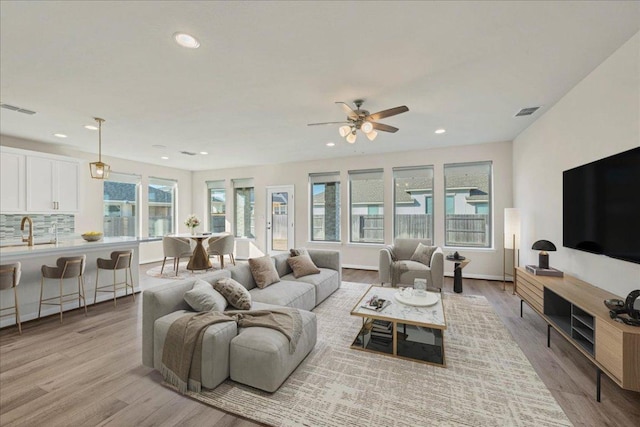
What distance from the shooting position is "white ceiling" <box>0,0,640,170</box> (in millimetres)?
1927

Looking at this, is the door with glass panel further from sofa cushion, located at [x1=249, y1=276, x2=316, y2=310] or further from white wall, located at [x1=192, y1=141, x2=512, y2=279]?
sofa cushion, located at [x1=249, y1=276, x2=316, y2=310]

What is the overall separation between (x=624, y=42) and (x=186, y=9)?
11.4 ft

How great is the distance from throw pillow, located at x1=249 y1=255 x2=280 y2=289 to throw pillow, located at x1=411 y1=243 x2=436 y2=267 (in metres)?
2.63

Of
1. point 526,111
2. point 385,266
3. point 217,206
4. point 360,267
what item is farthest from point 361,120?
point 217,206

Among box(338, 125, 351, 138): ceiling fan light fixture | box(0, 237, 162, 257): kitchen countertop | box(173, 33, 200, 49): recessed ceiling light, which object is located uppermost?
box(173, 33, 200, 49): recessed ceiling light

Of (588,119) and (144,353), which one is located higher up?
(588,119)

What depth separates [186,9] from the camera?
1887mm

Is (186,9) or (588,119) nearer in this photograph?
(186,9)

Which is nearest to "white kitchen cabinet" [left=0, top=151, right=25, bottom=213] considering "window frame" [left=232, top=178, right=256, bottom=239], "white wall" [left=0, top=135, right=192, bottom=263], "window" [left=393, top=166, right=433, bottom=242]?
"white wall" [left=0, top=135, right=192, bottom=263]

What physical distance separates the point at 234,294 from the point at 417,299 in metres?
1.94

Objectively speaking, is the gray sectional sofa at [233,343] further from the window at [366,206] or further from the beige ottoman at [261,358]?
the window at [366,206]

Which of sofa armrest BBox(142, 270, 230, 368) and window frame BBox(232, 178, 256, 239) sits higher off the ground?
window frame BBox(232, 178, 256, 239)

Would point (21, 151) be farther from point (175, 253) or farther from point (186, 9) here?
point (186, 9)

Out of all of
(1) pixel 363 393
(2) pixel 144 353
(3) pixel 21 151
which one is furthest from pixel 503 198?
(3) pixel 21 151
